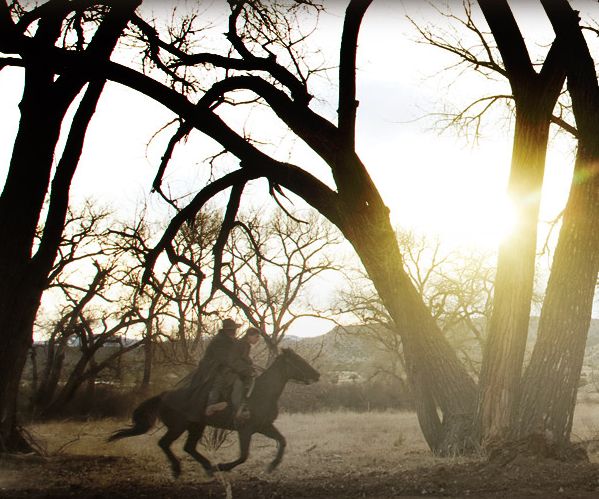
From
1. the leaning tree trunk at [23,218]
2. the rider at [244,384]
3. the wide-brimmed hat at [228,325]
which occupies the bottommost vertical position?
the rider at [244,384]

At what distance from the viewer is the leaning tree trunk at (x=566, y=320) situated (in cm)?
790

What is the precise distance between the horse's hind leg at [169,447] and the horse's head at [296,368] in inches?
46.1

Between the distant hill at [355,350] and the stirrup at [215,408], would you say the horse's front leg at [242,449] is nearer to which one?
the stirrup at [215,408]

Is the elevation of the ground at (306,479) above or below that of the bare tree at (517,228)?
below

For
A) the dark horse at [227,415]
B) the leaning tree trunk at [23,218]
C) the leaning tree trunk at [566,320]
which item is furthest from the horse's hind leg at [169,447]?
the leaning tree trunk at [566,320]

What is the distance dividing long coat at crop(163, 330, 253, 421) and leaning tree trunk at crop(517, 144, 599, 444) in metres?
3.85

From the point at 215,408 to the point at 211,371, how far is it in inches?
14.3

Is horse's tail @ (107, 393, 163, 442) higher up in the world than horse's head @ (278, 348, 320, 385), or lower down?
lower down

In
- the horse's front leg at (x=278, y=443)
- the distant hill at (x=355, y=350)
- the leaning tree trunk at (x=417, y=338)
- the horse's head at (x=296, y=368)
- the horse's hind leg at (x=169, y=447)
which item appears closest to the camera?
the horse's hind leg at (x=169, y=447)

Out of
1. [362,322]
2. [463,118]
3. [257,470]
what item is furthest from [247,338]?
[362,322]

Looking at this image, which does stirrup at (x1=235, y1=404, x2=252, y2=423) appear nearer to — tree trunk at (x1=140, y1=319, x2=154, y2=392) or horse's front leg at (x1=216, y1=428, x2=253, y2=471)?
horse's front leg at (x1=216, y1=428, x2=253, y2=471)

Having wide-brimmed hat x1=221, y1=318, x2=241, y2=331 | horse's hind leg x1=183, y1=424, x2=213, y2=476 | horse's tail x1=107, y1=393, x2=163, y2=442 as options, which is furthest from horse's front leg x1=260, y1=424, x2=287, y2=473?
wide-brimmed hat x1=221, y1=318, x2=241, y2=331

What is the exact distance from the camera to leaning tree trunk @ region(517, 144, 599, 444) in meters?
7.90

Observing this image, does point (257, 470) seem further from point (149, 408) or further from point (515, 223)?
point (515, 223)
